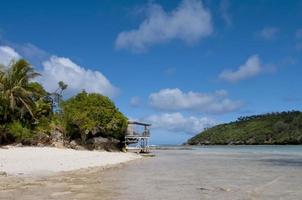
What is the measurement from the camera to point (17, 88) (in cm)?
4362

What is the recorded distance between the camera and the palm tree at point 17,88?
141ft

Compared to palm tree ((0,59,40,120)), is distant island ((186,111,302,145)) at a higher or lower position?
higher

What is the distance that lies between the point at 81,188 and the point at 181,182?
5.32 m

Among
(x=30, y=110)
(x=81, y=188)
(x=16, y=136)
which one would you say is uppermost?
(x=30, y=110)

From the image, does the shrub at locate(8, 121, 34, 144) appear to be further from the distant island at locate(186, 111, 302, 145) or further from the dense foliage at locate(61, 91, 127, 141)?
the distant island at locate(186, 111, 302, 145)

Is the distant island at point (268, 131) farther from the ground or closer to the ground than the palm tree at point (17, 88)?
farther from the ground

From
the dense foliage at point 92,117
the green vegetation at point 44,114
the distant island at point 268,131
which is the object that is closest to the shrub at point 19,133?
the green vegetation at point 44,114

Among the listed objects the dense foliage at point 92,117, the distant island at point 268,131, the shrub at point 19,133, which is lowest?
the shrub at point 19,133

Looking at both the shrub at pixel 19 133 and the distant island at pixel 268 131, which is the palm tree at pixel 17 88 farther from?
the distant island at pixel 268 131

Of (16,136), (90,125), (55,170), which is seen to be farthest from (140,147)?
(55,170)

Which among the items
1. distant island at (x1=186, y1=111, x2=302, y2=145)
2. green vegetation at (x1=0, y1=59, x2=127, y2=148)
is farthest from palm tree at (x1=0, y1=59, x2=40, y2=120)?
distant island at (x1=186, y1=111, x2=302, y2=145)

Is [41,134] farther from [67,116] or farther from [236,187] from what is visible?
[236,187]

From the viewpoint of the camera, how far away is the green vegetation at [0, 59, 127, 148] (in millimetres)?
43156

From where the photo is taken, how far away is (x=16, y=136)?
42219 mm
